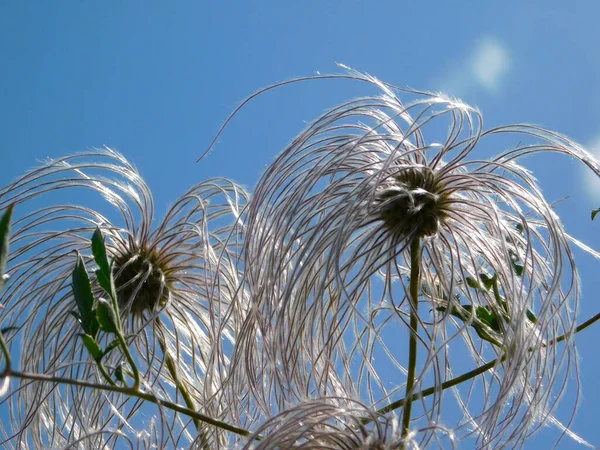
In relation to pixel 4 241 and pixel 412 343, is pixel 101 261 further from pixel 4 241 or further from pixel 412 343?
pixel 412 343

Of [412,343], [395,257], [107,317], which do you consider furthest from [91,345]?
[395,257]

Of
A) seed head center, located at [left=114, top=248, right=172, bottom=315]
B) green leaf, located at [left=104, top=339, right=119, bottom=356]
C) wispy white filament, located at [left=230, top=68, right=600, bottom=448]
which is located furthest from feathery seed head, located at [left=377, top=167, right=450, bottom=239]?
green leaf, located at [left=104, top=339, right=119, bottom=356]

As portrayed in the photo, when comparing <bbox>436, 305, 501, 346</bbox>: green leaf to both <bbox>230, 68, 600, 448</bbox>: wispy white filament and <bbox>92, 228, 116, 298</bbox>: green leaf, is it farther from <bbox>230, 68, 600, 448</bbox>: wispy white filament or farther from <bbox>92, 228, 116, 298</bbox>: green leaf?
<bbox>92, 228, 116, 298</bbox>: green leaf

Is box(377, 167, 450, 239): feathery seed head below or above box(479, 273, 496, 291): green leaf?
above

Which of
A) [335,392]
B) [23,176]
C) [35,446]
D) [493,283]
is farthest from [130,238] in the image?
[493,283]

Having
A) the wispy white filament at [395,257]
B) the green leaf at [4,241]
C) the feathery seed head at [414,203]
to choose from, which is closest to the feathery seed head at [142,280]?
the wispy white filament at [395,257]

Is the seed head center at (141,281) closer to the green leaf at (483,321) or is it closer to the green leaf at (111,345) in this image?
the green leaf at (483,321)

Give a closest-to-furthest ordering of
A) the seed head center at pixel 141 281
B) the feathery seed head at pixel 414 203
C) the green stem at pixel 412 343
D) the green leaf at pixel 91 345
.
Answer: the green leaf at pixel 91 345 < the green stem at pixel 412 343 < the feathery seed head at pixel 414 203 < the seed head center at pixel 141 281

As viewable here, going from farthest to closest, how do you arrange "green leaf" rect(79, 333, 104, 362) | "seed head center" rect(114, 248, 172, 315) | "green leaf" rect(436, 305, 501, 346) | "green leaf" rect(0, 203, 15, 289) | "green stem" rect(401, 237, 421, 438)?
1. "seed head center" rect(114, 248, 172, 315)
2. "green leaf" rect(436, 305, 501, 346)
3. "green stem" rect(401, 237, 421, 438)
4. "green leaf" rect(79, 333, 104, 362)
5. "green leaf" rect(0, 203, 15, 289)
